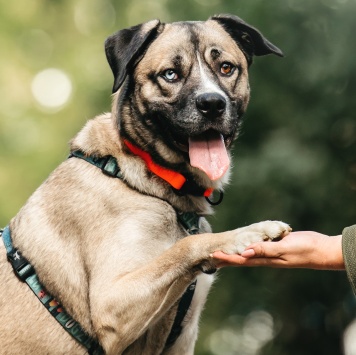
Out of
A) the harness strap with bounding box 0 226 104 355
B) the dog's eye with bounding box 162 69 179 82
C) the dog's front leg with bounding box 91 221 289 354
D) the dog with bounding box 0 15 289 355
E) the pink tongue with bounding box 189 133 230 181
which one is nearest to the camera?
the dog's front leg with bounding box 91 221 289 354

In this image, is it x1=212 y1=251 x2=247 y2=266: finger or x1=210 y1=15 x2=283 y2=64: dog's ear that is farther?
x1=210 y1=15 x2=283 y2=64: dog's ear

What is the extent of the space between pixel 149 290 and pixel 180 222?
67 centimetres

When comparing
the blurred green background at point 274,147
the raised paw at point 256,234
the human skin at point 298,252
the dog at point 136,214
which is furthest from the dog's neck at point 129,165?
the blurred green background at point 274,147

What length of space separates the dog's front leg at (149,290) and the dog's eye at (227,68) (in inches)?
51.8

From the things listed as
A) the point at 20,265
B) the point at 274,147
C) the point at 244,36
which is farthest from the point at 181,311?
the point at 274,147

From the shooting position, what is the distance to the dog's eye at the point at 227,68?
5078mm

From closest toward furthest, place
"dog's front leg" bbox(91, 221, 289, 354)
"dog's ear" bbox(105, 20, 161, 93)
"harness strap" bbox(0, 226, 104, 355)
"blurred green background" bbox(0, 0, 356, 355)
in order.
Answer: "dog's front leg" bbox(91, 221, 289, 354)
"harness strap" bbox(0, 226, 104, 355)
"dog's ear" bbox(105, 20, 161, 93)
"blurred green background" bbox(0, 0, 356, 355)

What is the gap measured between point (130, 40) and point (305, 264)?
1.84 metres

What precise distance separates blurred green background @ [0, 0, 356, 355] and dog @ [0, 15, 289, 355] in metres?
5.79

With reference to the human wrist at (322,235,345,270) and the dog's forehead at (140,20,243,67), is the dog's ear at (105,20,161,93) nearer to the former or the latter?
the dog's forehead at (140,20,243,67)

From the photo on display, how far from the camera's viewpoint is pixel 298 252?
387 centimetres

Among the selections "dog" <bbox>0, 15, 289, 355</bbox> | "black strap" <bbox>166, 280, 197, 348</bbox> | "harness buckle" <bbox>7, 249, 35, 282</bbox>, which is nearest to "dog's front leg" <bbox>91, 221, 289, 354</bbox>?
"dog" <bbox>0, 15, 289, 355</bbox>

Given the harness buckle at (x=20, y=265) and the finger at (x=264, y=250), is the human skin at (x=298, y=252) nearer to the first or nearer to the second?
the finger at (x=264, y=250)

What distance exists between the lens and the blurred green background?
35.9 ft
